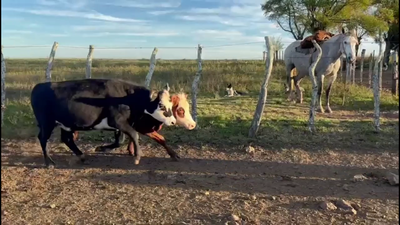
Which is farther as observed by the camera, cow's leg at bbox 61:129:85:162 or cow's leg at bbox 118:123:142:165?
cow's leg at bbox 61:129:85:162

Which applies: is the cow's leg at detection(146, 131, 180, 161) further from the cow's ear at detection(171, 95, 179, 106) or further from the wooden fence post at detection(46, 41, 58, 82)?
the wooden fence post at detection(46, 41, 58, 82)

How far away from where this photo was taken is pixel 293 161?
21.6 feet

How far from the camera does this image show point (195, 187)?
5.36m

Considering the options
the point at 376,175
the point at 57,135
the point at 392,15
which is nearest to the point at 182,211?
the point at 376,175

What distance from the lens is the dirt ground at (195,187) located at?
174 inches

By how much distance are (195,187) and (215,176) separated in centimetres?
54

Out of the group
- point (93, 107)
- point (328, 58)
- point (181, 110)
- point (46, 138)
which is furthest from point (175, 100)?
point (328, 58)

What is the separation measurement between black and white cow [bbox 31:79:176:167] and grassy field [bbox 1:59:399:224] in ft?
1.91

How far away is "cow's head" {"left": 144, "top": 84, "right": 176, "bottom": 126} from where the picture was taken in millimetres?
6297

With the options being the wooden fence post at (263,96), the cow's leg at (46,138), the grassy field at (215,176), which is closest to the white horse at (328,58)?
the grassy field at (215,176)

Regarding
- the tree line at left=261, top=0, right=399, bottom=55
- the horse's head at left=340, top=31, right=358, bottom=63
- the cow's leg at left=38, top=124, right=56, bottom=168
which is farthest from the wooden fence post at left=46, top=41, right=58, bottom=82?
the tree line at left=261, top=0, right=399, bottom=55

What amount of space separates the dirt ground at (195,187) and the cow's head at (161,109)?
2.28ft

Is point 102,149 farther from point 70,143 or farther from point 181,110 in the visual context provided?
point 181,110

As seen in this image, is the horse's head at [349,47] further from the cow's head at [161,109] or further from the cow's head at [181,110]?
the cow's head at [161,109]
